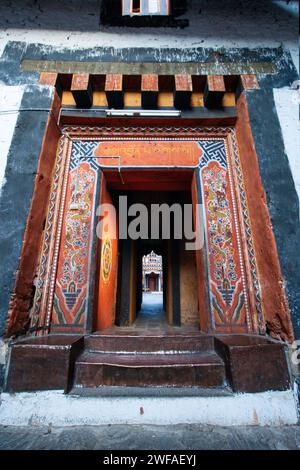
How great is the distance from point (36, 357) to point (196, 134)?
122 inches

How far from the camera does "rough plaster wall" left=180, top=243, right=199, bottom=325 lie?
4675 mm

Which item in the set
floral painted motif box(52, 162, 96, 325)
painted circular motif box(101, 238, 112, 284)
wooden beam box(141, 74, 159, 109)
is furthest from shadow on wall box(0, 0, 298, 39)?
painted circular motif box(101, 238, 112, 284)

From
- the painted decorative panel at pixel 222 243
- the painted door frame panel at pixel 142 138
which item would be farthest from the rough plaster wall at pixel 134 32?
the painted decorative panel at pixel 222 243

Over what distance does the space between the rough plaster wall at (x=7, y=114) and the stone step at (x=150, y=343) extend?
2034mm

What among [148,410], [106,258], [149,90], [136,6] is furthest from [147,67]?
[148,410]

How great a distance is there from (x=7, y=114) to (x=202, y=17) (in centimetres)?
323

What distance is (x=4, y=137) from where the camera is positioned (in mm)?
2535

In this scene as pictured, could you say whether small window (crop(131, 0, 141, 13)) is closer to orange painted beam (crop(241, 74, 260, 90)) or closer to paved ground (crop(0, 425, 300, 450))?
orange painted beam (crop(241, 74, 260, 90))

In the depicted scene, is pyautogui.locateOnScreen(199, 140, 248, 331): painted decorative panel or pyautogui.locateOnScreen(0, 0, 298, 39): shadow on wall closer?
pyautogui.locateOnScreen(199, 140, 248, 331): painted decorative panel

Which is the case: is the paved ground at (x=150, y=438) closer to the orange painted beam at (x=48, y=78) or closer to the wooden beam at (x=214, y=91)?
the wooden beam at (x=214, y=91)

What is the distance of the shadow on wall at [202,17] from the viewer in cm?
316

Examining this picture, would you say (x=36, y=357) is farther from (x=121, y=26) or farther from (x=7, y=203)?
(x=121, y=26)

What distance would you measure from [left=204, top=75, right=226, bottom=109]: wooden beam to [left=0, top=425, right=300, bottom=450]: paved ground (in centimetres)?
342
